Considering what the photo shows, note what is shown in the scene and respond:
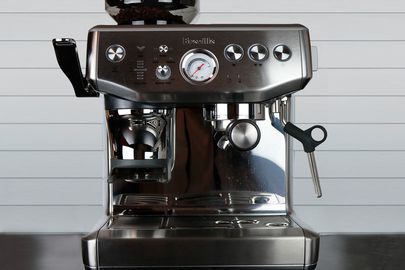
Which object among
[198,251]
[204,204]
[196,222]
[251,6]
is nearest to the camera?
[198,251]

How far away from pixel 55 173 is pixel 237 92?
102 centimetres

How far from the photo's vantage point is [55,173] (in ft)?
6.49

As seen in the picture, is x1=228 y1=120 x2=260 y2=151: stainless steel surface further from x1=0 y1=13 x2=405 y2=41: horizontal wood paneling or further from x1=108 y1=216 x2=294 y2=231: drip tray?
x1=0 y1=13 x2=405 y2=41: horizontal wood paneling

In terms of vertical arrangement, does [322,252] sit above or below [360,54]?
below

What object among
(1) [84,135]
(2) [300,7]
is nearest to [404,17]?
(2) [300,7]

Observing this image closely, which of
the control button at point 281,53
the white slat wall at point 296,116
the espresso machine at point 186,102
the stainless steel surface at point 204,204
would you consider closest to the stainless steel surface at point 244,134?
the espresso machine at point 186,102

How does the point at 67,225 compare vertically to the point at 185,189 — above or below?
below

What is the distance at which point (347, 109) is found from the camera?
6.45ft

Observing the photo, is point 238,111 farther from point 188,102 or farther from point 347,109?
point 347,109

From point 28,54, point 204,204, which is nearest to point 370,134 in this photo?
point 204,204

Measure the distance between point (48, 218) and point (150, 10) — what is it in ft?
3.00

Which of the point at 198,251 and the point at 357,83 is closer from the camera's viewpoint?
the point at 198,251

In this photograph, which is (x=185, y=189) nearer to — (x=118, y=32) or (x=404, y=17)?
(x=118, y=32)

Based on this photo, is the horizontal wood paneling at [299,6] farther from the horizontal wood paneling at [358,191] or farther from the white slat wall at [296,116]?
the horizontal wood paneling at [358,191]
